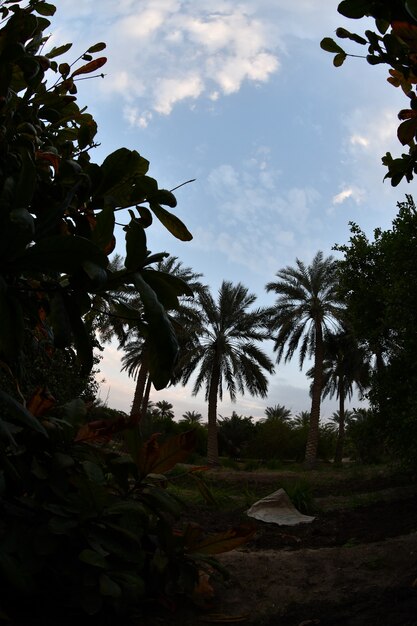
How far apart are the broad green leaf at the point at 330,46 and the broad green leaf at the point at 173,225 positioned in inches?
29.3

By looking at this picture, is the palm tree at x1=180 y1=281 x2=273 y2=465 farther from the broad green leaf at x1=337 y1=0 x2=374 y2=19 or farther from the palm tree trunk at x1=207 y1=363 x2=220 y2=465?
the broad green leaf at x1=337 y1=0 x2=374 y2=19

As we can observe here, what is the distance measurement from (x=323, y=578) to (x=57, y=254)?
387 cm

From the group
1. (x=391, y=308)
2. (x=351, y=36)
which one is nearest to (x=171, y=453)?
(x=351, y=36)

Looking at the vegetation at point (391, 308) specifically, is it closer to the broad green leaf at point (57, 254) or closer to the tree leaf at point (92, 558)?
the tree leaf at point (92, 558)

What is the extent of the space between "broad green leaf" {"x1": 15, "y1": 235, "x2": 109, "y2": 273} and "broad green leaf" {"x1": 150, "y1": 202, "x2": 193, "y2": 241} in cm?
70

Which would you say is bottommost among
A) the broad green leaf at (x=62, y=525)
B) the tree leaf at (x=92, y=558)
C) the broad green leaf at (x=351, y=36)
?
the tree leaf at (x=92, y=558)

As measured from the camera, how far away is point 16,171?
1723 mm

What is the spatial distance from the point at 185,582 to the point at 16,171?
7.12 ft

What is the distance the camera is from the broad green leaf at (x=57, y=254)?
1202 mm

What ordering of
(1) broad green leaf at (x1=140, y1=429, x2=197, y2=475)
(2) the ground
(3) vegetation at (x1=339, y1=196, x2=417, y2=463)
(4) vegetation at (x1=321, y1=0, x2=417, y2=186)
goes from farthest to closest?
(3) vegetation at (x1=339, y1=196, x2=417, y2=463)
(2) the ground
(1) broad green leaf at (x1=140, y1=429, x2=197, y2=475)
(4) vegetation at (x1=321, y1=0, x2=417, y2=186)

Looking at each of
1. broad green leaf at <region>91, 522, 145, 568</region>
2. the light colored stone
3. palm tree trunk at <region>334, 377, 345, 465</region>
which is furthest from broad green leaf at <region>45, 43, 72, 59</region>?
palm tree trunk at <region>334, 377, 345, 465</region>

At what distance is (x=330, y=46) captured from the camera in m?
1.58

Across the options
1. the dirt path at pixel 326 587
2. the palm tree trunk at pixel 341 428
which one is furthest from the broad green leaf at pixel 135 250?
the palm tree trunk at pixel 341 428

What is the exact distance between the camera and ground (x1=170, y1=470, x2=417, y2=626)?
297cm
